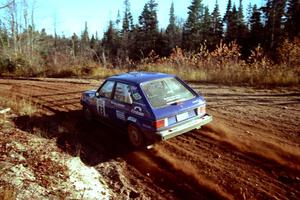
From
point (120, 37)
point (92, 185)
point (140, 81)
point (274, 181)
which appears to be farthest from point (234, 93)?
point (120, 37)

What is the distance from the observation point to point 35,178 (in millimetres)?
4844

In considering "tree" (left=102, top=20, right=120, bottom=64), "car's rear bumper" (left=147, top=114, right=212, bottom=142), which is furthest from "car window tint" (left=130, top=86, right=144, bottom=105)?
"tree" (left=102, top=20, right=120, bottom=64)

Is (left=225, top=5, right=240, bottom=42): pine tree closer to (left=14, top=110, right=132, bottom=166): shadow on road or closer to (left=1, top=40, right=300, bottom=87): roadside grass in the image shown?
(left=1, top=40, right=300, bottom=87): roadside grass

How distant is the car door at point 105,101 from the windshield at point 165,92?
1.20 m

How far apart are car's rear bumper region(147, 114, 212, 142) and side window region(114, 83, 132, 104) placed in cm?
109

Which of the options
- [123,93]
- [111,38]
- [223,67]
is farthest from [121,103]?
[111,38]

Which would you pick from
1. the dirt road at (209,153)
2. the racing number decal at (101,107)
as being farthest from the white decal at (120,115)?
the racing number decal at (101,107)

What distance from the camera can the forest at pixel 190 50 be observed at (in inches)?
516

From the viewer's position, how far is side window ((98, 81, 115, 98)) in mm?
7387

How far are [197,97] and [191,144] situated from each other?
110 cm

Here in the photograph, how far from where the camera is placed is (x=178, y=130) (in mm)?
Result: 6117

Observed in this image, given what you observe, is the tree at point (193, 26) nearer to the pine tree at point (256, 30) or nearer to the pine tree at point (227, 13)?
the pine tree at point (227, 13)

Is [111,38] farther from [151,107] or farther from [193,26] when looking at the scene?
[151,107]

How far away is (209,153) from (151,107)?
4.95 feet
